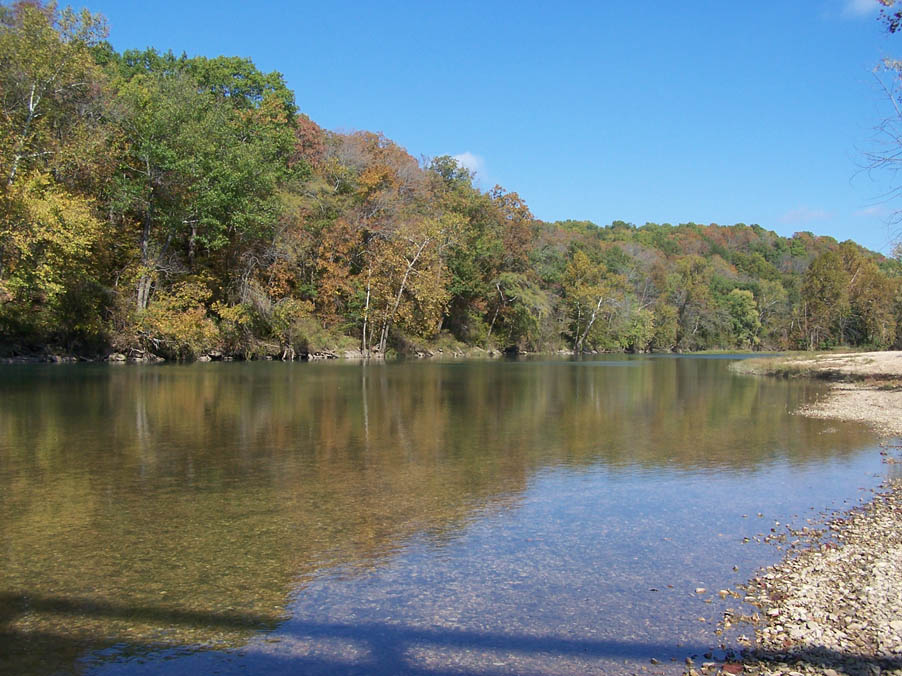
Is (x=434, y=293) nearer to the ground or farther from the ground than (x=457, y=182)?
nearer to the ground

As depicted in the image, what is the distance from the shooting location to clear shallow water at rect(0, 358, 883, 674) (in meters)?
5.10

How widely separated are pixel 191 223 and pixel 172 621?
38723mm

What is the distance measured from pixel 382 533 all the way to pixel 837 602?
451 centimetres

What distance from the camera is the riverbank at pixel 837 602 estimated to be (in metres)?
4.67

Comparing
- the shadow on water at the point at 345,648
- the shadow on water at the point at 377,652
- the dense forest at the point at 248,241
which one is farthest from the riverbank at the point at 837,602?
the dense forest at the point at 248,241

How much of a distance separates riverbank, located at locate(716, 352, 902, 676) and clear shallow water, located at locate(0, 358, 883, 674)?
402 millimetres

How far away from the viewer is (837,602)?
18.4 feet

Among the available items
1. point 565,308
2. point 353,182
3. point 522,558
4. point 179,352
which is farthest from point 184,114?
point 565,308

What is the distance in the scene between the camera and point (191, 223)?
40.7m

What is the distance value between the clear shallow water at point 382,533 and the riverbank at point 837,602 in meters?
0.40

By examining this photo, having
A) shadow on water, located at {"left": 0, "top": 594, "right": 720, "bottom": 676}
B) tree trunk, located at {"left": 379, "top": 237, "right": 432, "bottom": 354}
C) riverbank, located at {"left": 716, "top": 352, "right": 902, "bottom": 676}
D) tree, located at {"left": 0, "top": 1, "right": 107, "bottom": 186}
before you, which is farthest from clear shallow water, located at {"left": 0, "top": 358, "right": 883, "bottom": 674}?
tree trunk, located at {"left": 379, "top": 237, "right": 432, "bottom": 354}

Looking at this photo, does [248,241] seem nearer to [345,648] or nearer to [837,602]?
[345,648]

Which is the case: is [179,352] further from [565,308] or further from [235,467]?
[565,308]

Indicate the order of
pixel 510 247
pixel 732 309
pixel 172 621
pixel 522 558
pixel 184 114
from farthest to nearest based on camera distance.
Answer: pixel 732 309 → pixel 510 247 → pixel 184 114 → pixel 522 558 → pixel 172 621
